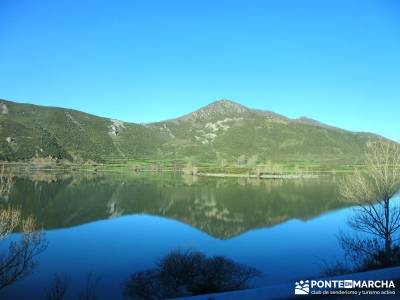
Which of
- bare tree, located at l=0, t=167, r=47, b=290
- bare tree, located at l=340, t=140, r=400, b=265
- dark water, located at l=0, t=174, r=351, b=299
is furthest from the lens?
dark water, located at l=0, t=174, r=351, b=299

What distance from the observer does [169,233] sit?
36.2 m

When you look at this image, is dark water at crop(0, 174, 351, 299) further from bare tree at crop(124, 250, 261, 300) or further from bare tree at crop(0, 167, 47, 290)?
bare tree at crop(124, 250, 261, 300)

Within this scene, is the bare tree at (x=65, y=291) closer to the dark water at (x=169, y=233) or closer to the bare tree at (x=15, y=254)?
the dark water at (x=169, y=233)

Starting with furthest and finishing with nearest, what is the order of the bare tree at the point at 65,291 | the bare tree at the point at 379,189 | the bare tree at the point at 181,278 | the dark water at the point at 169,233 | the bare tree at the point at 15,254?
the dark water at the point at 169,233 < the bare tree at the point at 379,189 < the bare tree at the point at 181,278 < the bare tree at the point at 15,254 < the bare tree at the point at 65,291

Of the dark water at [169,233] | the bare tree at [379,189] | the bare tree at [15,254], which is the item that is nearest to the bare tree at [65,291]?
the dark water at [169,233]

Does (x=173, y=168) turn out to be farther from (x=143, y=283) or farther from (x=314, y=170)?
(x=143, y=283)

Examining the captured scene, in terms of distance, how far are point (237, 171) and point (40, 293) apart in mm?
133781

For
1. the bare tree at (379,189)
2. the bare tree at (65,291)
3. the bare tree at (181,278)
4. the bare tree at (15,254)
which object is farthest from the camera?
the bare tree at (379,189)

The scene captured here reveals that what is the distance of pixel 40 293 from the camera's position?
1680cm

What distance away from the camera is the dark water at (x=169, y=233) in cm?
2116

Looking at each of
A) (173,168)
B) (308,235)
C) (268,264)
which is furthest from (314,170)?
(268,264)

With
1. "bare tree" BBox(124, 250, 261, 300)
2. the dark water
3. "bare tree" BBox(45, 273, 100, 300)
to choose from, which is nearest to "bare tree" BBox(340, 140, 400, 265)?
the dark water

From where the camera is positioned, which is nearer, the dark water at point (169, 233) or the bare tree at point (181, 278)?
the bare tree at point (181, 278)

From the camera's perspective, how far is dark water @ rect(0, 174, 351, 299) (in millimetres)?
21156
